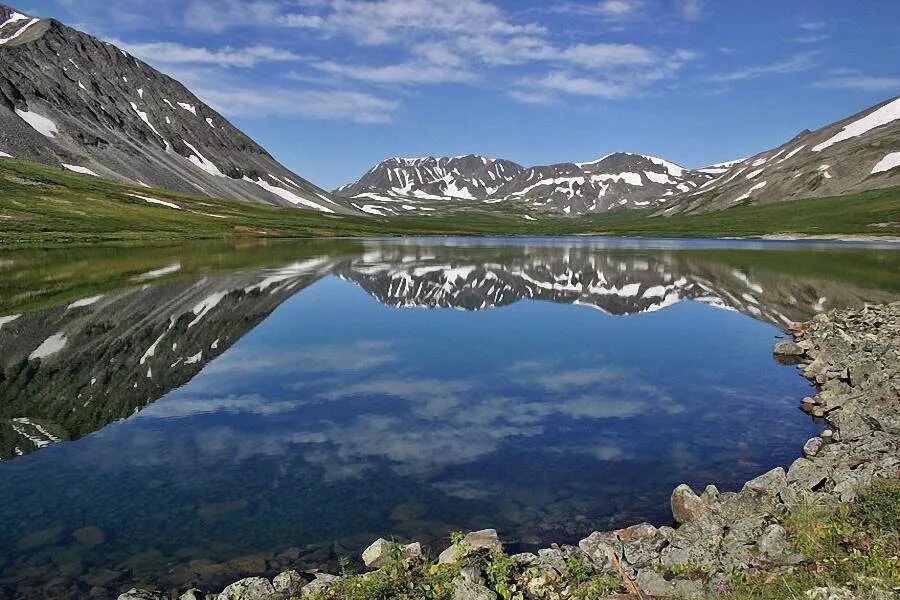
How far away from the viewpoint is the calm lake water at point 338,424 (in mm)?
13562

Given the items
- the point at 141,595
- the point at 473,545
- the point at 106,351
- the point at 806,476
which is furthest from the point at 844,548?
the point at 106,351

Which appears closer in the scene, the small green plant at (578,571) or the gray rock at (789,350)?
the small green plant at (578,571)

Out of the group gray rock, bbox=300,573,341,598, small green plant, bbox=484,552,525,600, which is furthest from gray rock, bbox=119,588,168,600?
small green plant, bbox=484,552,525,600

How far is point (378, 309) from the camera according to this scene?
47.7 meters

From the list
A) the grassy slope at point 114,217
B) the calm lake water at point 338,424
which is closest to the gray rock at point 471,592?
the calm lake water at point 338,424

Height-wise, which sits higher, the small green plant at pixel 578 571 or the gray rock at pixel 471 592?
the gray rock at pixel 471 592

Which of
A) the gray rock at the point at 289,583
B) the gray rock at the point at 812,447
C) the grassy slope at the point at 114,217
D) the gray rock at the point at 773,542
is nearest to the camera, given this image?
the gray rock at the point at 773,542

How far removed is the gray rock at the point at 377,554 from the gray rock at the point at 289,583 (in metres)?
1.35

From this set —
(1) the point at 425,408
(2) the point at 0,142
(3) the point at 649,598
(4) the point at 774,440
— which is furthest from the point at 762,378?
(2) the point at 0,142

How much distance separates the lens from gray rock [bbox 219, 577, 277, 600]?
10.7 meters

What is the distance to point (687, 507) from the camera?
13.8 meters

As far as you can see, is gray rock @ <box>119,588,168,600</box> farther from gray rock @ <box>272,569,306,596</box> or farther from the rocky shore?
gray rock @ <box>272,569,306,596</box>

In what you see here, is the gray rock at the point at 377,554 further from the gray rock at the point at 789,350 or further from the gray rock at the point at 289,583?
the gray rock at the point at 789,350

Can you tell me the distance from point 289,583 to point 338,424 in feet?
32.6
